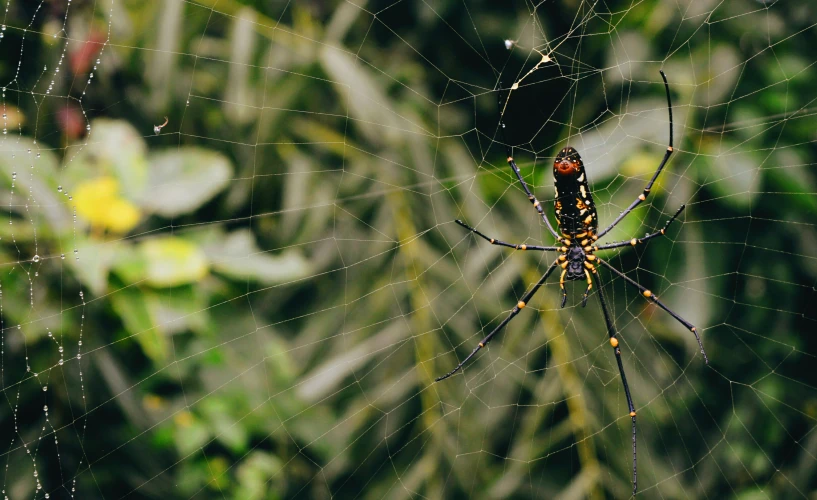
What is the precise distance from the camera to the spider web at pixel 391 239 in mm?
1366

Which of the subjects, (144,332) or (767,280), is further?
(767,280)

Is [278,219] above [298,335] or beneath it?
above

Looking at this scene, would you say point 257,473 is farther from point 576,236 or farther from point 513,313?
point 576,236

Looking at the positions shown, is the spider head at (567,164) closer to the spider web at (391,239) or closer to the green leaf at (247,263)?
the spider web at (391,239)

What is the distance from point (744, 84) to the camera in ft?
4.97

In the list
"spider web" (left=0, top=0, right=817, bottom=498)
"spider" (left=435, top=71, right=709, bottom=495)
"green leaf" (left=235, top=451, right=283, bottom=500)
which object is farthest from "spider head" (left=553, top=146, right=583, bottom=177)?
"green leaf" (left=235, top=451, right=283, bottom=500)

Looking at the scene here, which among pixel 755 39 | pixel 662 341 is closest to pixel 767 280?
pixel 662 341

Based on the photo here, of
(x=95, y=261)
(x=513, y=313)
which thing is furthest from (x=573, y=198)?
(x=95, y=261)

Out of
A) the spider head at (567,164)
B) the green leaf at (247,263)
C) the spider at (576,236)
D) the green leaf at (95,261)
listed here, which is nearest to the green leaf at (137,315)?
the green leaf at (95,261)

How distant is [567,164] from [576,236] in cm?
34

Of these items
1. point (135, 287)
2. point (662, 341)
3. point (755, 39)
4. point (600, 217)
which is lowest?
point (135, 287)

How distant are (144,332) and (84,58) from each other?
2.46 feet

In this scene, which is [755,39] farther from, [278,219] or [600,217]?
[278,219]

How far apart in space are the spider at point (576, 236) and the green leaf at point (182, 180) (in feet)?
1.90
